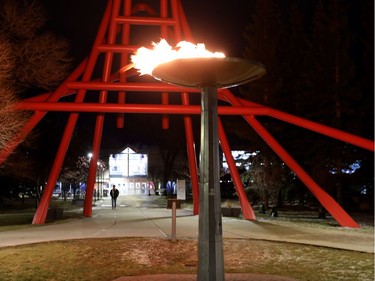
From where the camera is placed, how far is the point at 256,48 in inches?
1340

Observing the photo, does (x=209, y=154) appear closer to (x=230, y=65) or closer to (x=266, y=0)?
(x=230, y=65)

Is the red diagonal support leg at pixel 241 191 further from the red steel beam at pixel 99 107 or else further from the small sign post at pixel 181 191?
the small sign post at pixel 181 191

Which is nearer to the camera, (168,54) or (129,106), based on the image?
(168,54)

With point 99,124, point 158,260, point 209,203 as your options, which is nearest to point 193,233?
point 158,260

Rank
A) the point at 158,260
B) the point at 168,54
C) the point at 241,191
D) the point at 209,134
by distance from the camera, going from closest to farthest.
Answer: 1. the point at 168,54
2. the point at 209,134
3. the point at 158,260
4. the point at 241,191

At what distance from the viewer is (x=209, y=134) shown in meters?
7.35

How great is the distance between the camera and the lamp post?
696 centimetres

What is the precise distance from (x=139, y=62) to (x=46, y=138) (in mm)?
26629

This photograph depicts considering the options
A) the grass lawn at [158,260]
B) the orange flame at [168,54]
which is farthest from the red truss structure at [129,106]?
the orange flame at [168,54]

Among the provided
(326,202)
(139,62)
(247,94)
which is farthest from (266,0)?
(139,62)

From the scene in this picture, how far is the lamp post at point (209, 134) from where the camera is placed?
6.96m

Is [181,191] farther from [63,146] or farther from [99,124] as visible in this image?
[99,124]

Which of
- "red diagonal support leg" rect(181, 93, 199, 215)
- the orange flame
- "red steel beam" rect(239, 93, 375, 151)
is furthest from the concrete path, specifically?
the orange flame

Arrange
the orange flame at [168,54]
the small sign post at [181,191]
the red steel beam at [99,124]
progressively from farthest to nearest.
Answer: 1. the red steel beam at [99,124]
2. the small sign post at [181,191]
3. the orange flame at [168,54]
